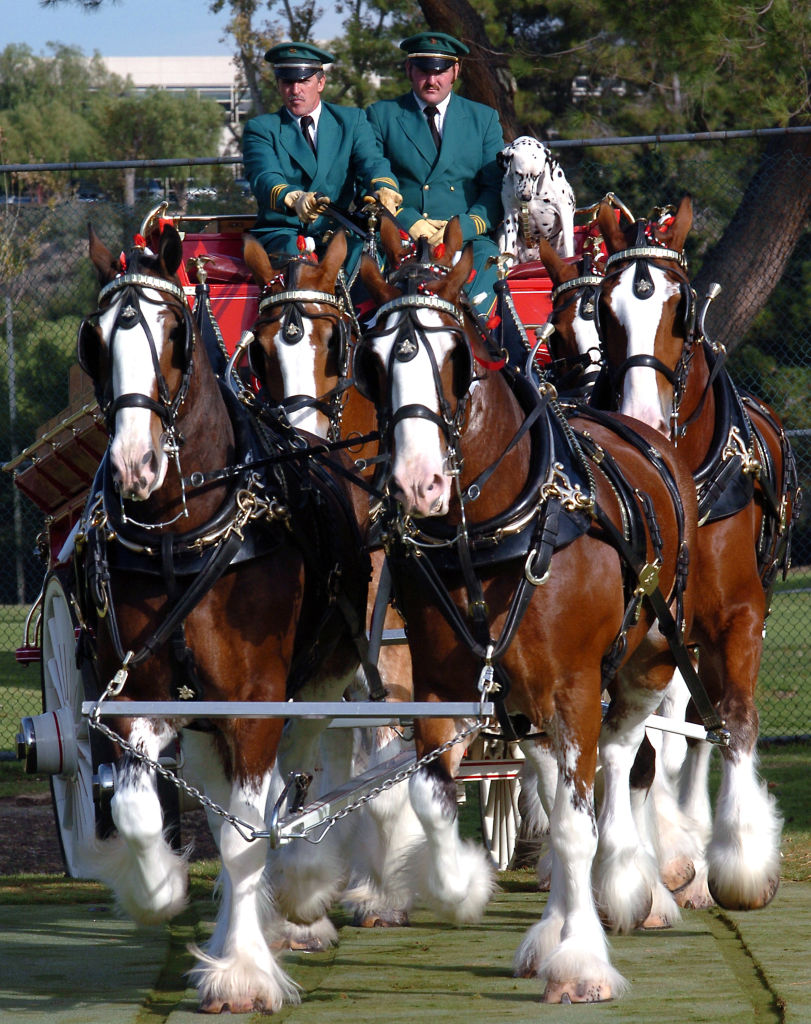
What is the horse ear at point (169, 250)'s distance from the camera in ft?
12.5

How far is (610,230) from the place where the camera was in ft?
16.7

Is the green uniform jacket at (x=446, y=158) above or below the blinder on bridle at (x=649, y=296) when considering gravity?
above

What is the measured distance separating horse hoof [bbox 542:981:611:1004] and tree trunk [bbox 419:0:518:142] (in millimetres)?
6788

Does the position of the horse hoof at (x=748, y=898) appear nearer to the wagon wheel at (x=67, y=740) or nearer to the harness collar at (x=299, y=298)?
the wagon wheel at (x=67, y=740)

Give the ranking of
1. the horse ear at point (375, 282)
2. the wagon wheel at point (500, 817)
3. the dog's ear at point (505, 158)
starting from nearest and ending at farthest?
the horse ear at point (375, 282)
the wagon wheel at point (500, 817)
the dog's ear at point (505, 158)

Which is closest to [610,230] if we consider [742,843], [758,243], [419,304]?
[419,304]

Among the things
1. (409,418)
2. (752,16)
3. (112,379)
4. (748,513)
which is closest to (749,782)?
(748,513)

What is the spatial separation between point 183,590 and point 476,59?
6.79 m

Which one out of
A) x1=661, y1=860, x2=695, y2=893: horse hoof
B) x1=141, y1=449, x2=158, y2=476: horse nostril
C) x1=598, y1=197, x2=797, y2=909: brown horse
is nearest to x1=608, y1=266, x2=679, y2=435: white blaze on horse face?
x1=598, y1=197, x2=797, y2=909: brown horse

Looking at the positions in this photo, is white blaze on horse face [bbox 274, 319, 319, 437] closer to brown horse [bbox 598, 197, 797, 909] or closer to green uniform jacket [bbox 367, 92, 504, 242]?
brown horse [bbox 598, 197, 797, 909]

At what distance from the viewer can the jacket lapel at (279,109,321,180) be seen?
6.11m

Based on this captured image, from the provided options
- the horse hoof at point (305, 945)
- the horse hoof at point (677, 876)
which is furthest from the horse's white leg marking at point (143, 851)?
the horse hoof at point (677, 876)

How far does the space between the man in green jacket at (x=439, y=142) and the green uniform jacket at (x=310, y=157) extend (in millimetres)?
168

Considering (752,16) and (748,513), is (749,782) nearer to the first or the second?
(748,513)
